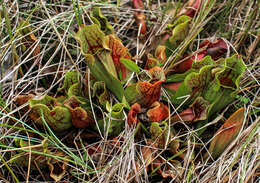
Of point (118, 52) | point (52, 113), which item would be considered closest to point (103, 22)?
point (118, 52)

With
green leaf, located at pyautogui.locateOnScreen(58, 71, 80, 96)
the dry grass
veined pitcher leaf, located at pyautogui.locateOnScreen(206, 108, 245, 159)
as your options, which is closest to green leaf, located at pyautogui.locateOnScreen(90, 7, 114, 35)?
the dry grass

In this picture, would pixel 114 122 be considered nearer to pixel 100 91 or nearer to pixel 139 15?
pixel 100 91

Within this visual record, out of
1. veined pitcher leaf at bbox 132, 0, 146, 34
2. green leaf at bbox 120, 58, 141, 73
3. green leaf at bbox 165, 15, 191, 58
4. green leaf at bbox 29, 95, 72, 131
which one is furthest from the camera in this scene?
veined pitcher leaf at bbox 132, 0, 146, 34

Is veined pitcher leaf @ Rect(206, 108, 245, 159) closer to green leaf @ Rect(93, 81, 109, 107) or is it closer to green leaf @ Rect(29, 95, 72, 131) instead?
green leaf @ Rect(93, 81, 109, 107)

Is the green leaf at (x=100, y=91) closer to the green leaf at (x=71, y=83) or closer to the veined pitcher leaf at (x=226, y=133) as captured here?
the green leaf at (x=71, y=83)

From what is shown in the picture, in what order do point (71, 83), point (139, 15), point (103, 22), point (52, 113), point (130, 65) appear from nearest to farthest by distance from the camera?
1. point (52, 113)
2. point (130, 65)
3. point (71, 83)
4. point (103, 22)
5. point (139, 15)

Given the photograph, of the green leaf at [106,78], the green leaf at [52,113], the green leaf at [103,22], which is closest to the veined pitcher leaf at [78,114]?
the green leaf at [52,113]

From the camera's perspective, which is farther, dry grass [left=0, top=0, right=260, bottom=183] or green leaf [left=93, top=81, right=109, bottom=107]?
green leaf [left=93, top=81, right=109, bottom=107]

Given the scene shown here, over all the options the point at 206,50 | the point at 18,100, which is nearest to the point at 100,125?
the point at 18,100

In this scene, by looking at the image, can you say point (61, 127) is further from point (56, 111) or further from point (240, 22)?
point (240, 22)
